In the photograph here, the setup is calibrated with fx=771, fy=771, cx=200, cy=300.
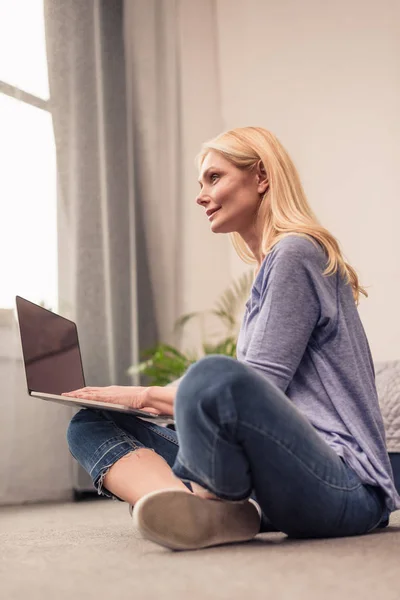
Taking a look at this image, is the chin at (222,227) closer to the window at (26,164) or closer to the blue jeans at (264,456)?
the blue jeans at (264,456)

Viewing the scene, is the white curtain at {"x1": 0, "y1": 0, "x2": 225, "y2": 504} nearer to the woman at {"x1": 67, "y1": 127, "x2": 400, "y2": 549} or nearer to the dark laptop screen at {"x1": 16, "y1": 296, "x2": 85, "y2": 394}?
the dark laptop screen at {"x1": 16, "y1": 296, "x2": 85, "y2": 394}

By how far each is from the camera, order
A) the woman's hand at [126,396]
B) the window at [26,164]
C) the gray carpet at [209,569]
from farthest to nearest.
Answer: the window at [26,164] → the woman's hand at [126,396] → the gray carpet at [209,569]

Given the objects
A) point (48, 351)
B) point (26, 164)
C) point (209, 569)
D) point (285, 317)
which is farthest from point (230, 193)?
point (26, 164)

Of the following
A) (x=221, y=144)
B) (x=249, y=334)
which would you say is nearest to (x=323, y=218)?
(x=221, y=144)

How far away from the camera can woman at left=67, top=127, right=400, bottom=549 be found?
113 cm

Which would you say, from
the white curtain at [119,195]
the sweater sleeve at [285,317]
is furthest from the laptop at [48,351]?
the white curtain at [119,195]

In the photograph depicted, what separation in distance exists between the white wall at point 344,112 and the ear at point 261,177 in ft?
5.59

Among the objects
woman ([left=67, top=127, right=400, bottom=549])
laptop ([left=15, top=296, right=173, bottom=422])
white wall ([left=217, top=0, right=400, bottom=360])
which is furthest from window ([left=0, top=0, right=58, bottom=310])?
woman ([left=67, top=127, right=400, bottom=549])

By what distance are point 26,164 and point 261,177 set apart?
5.48ft

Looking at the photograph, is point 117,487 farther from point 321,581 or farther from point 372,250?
point 372,250

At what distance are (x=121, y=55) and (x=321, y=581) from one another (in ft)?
10.1

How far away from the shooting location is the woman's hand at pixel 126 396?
4.48 ft

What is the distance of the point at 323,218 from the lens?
3385 mm

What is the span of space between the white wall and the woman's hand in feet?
6.39
